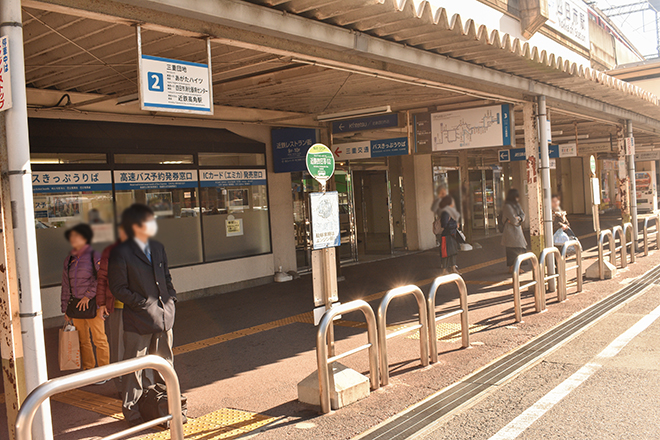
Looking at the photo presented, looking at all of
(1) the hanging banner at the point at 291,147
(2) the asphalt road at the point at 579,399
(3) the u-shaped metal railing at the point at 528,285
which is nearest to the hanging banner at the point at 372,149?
Answer: (1) the hanging banner at the point at 291,147

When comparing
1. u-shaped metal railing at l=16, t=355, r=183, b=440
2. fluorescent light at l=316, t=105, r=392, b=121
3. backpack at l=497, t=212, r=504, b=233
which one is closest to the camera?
u-shaped metal railing at l=16, t=355, r=183, b=440

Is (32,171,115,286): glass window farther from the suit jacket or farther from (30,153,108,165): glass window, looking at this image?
the suit jacket

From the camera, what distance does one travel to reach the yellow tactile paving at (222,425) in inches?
165

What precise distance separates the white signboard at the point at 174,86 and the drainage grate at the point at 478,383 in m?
2.91

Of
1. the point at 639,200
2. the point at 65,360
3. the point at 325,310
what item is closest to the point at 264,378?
the point at 325,310

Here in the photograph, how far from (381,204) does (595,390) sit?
38.7 feet

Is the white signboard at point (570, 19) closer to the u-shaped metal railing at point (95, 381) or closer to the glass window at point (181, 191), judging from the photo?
the glass window at point (181, 191)

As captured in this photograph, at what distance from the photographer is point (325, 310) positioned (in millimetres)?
4859

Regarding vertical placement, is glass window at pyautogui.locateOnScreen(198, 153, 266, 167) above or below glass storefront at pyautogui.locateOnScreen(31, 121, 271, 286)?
above

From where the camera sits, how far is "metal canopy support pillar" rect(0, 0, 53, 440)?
3.25 metres

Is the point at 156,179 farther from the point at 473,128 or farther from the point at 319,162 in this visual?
the point at 319,162

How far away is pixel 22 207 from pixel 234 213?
763 centimetres

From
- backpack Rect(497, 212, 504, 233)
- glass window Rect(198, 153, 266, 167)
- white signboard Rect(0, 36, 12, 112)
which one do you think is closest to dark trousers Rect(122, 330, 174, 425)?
white signboard Rect(0, 36, 12, 112)

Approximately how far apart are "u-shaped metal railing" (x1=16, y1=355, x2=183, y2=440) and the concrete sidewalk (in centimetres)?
89
